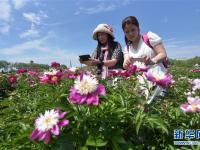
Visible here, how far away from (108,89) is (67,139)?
1.30 metres

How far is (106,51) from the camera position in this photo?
6008mm

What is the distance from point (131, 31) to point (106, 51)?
1229 millimetres

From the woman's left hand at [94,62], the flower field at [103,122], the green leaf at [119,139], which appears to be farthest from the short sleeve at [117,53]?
the green leaf at [119,139]

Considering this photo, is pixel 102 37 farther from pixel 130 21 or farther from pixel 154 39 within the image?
pixel 154 39

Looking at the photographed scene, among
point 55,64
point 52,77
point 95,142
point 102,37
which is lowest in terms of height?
point 95,142

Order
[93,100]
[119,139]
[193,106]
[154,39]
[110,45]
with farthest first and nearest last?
[110,45] → [154,39] → [193,106] → [119,139] → [93,100]

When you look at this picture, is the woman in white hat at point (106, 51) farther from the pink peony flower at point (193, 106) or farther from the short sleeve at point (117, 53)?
the pink peony flower at point (193, 106)

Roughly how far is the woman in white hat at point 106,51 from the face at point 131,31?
100 cm

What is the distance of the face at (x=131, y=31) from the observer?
4.81m

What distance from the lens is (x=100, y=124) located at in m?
2.77

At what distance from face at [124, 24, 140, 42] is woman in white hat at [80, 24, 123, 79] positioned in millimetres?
1004

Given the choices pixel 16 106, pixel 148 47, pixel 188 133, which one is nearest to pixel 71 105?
pixel 188 133

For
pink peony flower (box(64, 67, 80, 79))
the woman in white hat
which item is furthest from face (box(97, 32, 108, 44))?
pink peony flower (box(64, 67, 80, 79))

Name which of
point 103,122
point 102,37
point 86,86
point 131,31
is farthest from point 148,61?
point 86,86
